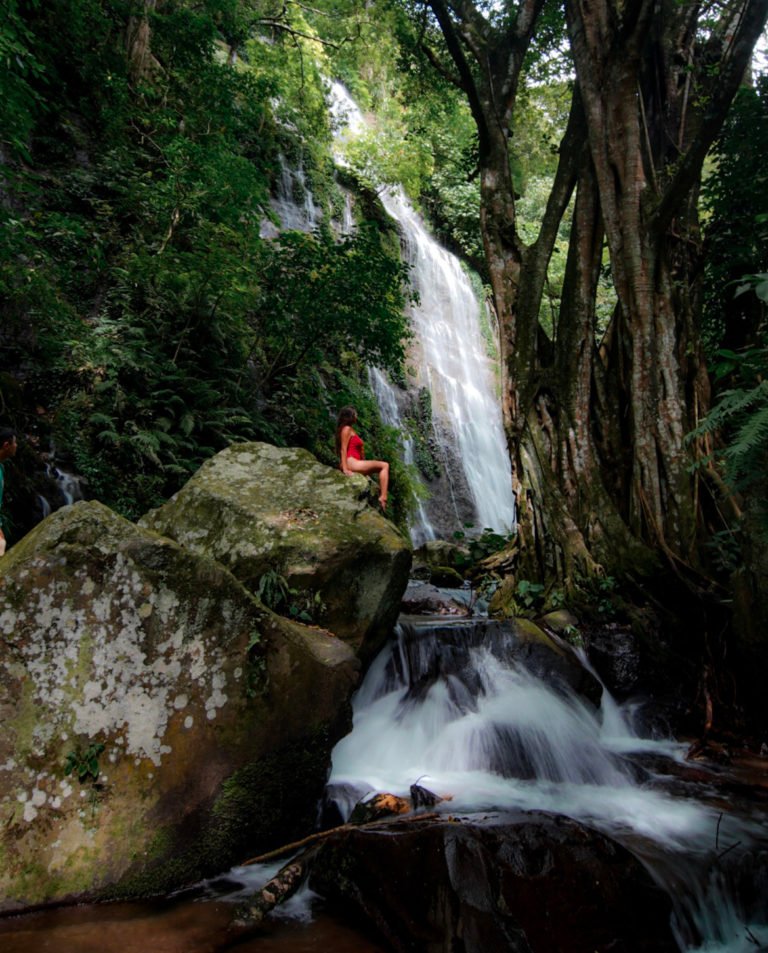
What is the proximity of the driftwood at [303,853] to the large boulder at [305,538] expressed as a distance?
109cm

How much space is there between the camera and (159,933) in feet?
7.45

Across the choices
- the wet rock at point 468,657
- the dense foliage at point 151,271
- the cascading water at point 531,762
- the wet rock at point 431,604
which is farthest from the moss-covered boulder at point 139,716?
the dense foliage at point 151,271

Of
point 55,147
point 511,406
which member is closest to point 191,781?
point 511,406

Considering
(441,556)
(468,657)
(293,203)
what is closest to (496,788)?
(468,657)

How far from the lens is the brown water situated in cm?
217

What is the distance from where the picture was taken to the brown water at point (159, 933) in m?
2.17

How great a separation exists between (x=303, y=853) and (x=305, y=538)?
196 cm

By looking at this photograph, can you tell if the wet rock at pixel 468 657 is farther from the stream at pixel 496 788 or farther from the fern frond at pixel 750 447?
the fern frond at pixel 750 447

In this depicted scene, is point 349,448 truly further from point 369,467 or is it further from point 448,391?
point 448,391

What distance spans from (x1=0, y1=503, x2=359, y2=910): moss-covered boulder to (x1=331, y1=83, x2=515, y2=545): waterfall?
29.8 ft

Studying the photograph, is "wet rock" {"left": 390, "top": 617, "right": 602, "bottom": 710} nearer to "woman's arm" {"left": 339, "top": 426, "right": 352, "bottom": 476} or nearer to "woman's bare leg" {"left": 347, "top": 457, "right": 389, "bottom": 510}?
"woman's bare leg" {"left": 347, "top": 457, "right": 389, "bottom": 510}

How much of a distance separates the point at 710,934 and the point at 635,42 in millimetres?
7453

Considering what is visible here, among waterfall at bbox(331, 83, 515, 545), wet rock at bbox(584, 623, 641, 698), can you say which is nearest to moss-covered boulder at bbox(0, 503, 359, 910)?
wet rock at bbox(584, 623, 641, 698)

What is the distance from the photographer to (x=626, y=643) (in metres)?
5.19
